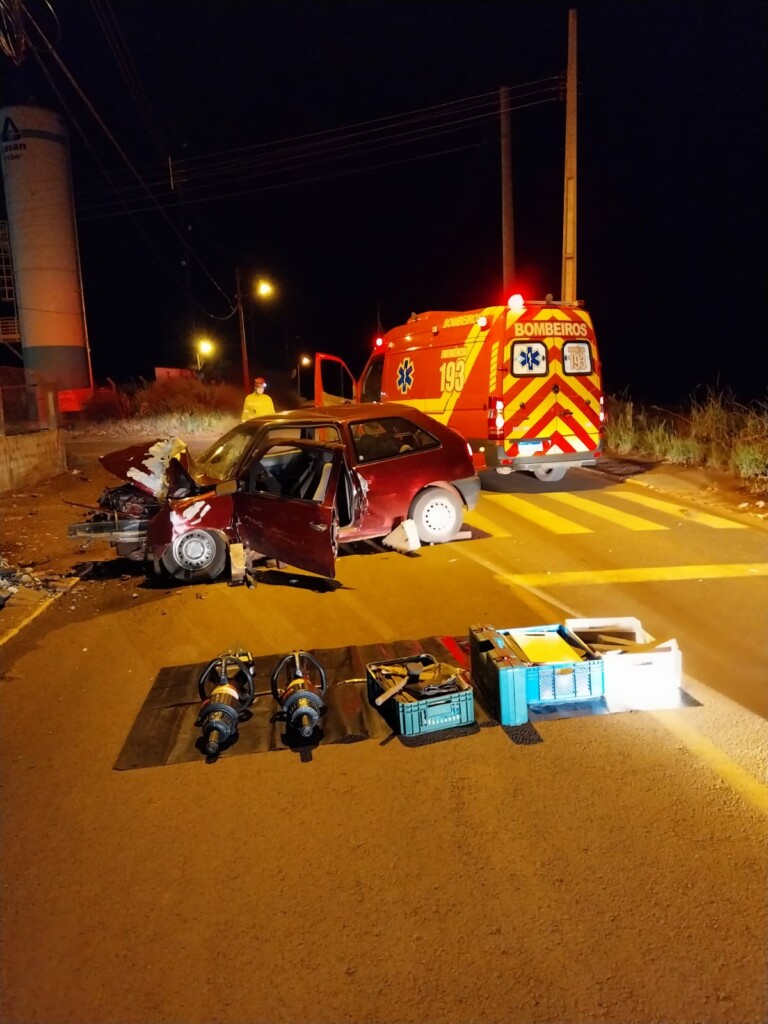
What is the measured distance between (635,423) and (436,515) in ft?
37.5

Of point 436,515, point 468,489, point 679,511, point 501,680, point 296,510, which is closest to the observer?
point 501,680

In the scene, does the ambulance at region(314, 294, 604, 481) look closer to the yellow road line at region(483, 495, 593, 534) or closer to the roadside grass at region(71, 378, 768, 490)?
the yellow road line at region(483, 495, 593, 534)

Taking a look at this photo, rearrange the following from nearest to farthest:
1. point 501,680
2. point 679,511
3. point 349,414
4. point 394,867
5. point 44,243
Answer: point 394,867
point 501,680
point 349,414
point 679,511
point 44,243

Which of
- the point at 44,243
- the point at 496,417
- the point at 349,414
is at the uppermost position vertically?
the point at 44,243

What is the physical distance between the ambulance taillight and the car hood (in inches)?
194

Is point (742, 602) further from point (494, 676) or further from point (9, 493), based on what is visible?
point (9, 493)

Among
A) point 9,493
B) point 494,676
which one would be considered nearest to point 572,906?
point 494,676

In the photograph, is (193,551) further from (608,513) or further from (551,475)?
(551,475)

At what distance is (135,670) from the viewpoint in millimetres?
5383

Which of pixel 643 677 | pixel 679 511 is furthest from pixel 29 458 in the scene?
pixel 643 677

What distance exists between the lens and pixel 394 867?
3105 mm

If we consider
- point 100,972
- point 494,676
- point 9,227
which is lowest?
point 100,972

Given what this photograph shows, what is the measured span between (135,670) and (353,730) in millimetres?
1924

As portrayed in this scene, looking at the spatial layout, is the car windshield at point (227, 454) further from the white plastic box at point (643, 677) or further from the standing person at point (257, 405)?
the standing person at point (257, 405)
